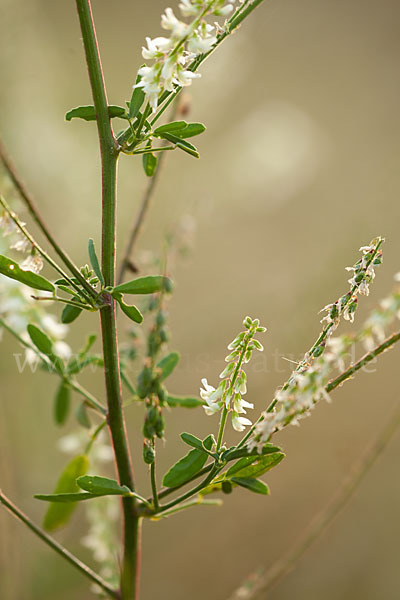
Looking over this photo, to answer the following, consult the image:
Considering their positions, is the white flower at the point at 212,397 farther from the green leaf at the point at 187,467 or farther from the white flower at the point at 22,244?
the white flower at the point at 22,244

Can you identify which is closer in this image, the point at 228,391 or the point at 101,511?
the point at 228,391

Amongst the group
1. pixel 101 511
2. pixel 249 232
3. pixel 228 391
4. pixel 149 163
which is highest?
pixel 249 232

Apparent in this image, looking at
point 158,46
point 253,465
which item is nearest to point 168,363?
point 253,465

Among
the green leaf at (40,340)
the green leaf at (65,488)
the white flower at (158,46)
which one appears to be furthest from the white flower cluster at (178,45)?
the green leaf at (65,488)

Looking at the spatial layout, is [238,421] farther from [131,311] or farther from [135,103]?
[135,103]

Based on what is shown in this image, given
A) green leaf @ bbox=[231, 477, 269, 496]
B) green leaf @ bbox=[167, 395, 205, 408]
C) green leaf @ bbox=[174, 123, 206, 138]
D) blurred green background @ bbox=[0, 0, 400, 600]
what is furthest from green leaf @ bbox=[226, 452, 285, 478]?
blurred green background @ bbox=[0, 0, 400, 600]

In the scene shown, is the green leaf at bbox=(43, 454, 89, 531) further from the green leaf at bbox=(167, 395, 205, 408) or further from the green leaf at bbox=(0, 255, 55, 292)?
the green leaf at bbox=(0, 255, 55, 292)

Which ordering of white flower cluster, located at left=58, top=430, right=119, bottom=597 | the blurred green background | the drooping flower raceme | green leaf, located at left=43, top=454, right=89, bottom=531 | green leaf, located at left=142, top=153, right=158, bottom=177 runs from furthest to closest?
the blurred green background < white flower cluster, located at left=58, top=430, right=119, bottom=597 < green leaf, located at left=43, top=454, right=89, bottom=531 < green leaf, located at left=142, top=153, right=158, bottom=177 < the drooping flower raceme
